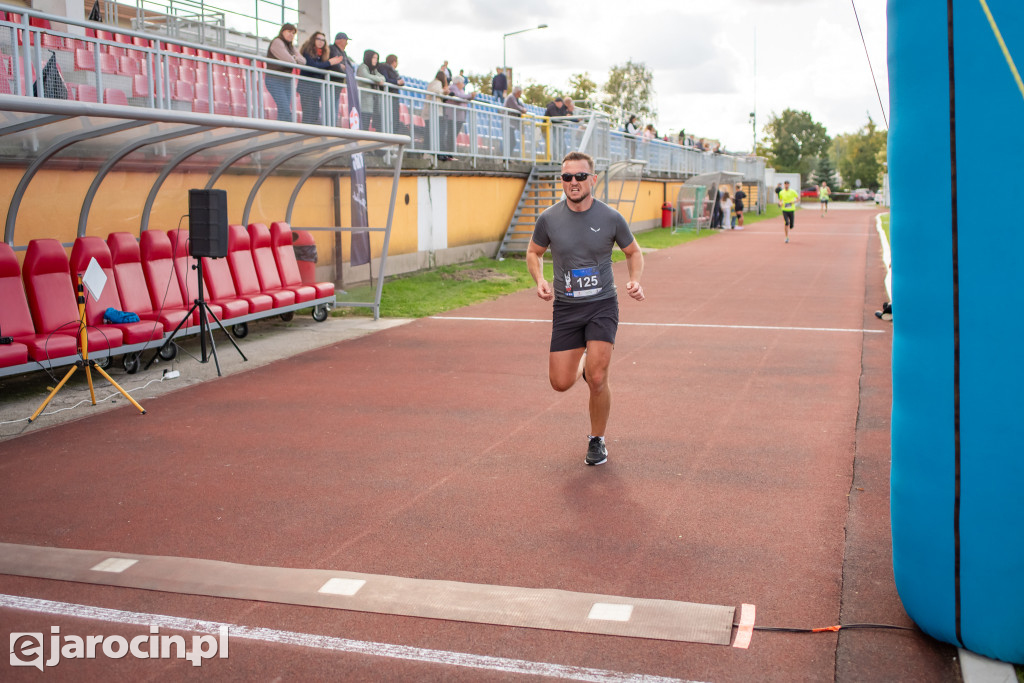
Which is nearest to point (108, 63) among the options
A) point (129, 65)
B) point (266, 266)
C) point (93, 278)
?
point (129, 65)

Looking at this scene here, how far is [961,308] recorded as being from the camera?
3.67 m

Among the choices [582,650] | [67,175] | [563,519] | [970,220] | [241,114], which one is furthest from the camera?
[241,114]

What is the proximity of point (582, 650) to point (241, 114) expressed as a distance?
11650mm

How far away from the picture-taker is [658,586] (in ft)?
15.3

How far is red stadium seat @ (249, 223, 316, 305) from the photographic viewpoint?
13.1 m

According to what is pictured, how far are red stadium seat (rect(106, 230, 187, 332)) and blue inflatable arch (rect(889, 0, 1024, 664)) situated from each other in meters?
8.64

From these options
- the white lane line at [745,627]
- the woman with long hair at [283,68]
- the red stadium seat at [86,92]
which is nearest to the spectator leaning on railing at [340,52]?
the woman with long hair at [283,68]

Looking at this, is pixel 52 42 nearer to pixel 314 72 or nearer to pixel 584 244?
pixel 314 72

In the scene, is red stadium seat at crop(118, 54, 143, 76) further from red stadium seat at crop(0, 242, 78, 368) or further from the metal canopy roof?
red stadium seat at crop(0, 242, 78, 368)

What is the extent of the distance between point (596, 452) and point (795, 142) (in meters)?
128

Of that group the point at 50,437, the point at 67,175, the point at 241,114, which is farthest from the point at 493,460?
the point at 241,114

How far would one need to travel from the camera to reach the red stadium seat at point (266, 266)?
13125mm

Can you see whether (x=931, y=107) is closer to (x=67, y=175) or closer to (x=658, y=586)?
(x=658, y=586)

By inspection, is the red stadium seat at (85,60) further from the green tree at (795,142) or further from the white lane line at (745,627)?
the green tree at (795,142)
